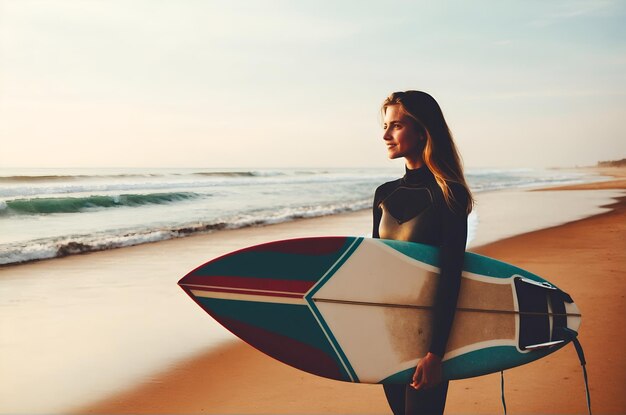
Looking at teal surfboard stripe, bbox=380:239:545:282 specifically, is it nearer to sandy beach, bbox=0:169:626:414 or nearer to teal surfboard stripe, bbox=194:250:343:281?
teal surfboard stripe, bbox=194:250:343:281

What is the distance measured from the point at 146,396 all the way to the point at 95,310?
188 centimetres

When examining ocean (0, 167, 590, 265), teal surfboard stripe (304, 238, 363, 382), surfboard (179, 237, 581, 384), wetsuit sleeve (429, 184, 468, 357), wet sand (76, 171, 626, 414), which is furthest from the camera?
ocean (0, 167, 590, 265)

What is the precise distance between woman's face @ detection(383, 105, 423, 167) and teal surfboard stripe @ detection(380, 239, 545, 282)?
27 cm

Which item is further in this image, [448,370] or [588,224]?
[588,224]

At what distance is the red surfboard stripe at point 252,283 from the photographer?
2186 mm

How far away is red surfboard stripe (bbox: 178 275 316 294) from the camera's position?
2186 millimetres

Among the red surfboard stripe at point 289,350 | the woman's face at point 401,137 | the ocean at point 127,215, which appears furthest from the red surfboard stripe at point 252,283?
the ocean at point 127,215

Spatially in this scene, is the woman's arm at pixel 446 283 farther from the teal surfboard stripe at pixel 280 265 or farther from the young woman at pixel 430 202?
the teal surfboard stripe at pixel 280 265

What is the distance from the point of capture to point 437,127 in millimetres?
1933

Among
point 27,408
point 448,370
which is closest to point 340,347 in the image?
point 448,370

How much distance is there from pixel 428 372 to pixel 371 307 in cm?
33

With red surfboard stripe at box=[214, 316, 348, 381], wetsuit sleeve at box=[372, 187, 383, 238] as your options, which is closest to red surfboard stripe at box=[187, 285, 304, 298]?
red surfboard stripe at box=[214, 316, 348, 381]

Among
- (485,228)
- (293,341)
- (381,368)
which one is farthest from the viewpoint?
(485,228)

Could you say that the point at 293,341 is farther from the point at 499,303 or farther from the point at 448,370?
the point at 499,303
